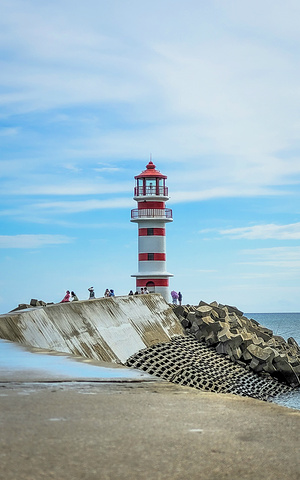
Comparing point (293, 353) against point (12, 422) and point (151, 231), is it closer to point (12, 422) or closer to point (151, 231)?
point (151, 231)

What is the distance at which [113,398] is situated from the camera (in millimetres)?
4250

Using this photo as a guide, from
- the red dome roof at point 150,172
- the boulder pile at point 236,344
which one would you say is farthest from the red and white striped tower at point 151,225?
the boulder pile at point 236,344

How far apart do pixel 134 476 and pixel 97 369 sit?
2855 mm

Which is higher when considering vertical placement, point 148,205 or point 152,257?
point 148,205

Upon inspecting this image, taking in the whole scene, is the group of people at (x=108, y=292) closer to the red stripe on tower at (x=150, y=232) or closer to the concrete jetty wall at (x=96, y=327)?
the red stripe on tower at (x=150, y=232)

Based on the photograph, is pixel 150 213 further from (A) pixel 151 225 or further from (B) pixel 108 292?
(B) pixel 108 292

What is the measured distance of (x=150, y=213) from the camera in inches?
1188

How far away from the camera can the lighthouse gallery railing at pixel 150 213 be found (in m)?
30.2

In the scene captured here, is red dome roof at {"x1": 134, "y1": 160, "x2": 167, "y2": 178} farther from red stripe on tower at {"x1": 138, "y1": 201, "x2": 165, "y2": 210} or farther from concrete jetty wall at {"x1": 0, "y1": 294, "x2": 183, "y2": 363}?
concrete jetty wall at {"x1": 0, "y1": 294, "x2": 183, "y2": 363}

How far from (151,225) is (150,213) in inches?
22.2

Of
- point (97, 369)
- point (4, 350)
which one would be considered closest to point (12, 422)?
point (97, 369)

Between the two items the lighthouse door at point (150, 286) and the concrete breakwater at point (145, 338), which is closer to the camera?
the concrete breakwater at point (145, 338)

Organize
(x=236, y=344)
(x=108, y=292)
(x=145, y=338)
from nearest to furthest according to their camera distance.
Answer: (x=145, y=338) < (x=236, y=344) < (x=108, y=292)

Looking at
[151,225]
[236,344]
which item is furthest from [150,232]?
[236,344]
